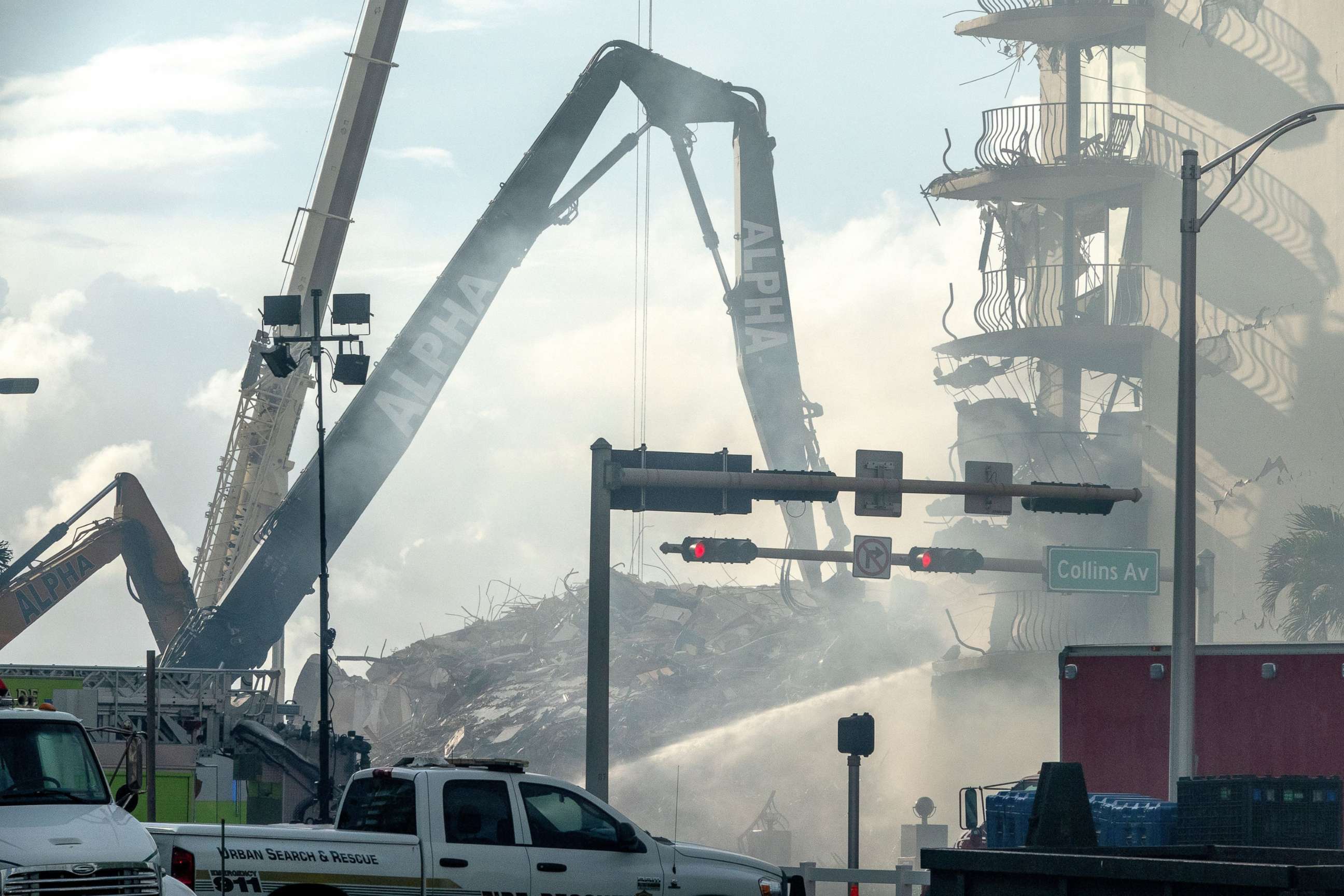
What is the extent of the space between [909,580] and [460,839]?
161 feet

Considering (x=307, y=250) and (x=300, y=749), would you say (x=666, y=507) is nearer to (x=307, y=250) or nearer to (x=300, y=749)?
(x=300, y=749)

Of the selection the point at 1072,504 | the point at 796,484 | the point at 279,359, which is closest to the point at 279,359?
the point at 279,359

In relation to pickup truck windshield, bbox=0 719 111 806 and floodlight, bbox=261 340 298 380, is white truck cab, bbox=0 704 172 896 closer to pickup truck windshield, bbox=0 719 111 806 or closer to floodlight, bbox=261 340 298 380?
pickup truck windshield, bbox=0 719 111 806

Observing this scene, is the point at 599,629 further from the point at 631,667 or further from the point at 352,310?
the point at 631,667

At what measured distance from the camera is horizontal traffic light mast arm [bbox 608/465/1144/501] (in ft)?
84.5

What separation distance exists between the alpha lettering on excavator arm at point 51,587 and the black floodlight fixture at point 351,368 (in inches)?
741

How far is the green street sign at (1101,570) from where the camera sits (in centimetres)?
3634

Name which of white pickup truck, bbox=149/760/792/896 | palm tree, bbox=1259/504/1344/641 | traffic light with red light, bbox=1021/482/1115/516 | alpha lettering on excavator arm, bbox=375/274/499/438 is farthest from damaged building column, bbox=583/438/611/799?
palm tree, bbox=1259/504/1344/641

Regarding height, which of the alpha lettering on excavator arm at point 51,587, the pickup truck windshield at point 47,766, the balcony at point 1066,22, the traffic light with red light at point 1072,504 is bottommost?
the pickup truck windshield at point 47,766

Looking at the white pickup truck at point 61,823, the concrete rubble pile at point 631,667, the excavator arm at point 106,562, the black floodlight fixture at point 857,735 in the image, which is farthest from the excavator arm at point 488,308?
the white pickup truck at point 61,823

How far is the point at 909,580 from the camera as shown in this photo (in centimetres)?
6166

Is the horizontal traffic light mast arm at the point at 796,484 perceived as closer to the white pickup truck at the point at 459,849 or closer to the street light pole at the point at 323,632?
the street light pole at the point at 323,632

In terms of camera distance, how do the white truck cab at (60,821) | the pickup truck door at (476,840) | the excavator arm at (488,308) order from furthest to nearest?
the excavator arm at (488,308) < the pickup truck door at (476,840) < the white truck cab at (60,821)

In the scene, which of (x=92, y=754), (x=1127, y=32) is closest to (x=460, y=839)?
(x=92, y=754)
